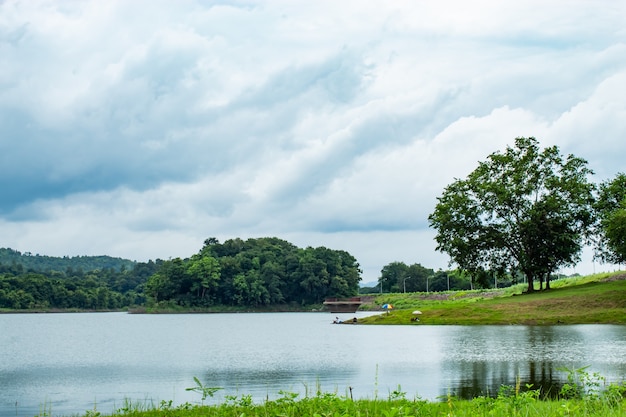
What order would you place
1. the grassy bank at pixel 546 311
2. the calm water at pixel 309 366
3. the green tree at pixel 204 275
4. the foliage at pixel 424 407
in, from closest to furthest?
1. the foliage at pixel 424 407
2. the calm water at pixel 309 366
3. the grassy bank at pixel 546 311
4. the green tree at pixel 204 275

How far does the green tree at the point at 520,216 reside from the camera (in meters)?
85.8

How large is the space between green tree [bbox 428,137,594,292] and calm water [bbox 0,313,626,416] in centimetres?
3265

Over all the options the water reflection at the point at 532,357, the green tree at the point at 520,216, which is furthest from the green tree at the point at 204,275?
the water reflection at the point at 532,357

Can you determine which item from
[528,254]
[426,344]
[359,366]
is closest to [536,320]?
[426,344]

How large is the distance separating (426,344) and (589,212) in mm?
49422

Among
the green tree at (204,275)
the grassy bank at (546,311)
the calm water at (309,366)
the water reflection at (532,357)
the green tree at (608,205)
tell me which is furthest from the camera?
the green tree at (204,275)

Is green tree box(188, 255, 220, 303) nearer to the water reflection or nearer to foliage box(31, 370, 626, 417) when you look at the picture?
the water reflection

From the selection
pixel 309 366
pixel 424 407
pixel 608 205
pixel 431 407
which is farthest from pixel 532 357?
pixel 608 205

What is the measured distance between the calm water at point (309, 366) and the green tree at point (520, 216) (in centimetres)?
3265

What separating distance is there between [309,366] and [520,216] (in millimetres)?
57346

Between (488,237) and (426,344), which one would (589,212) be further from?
(426,344)

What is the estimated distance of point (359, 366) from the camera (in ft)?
114

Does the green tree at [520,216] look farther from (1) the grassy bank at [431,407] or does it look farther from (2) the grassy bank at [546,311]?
(1) the grassy bank at [431,407]

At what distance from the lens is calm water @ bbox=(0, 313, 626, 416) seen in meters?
26.2
